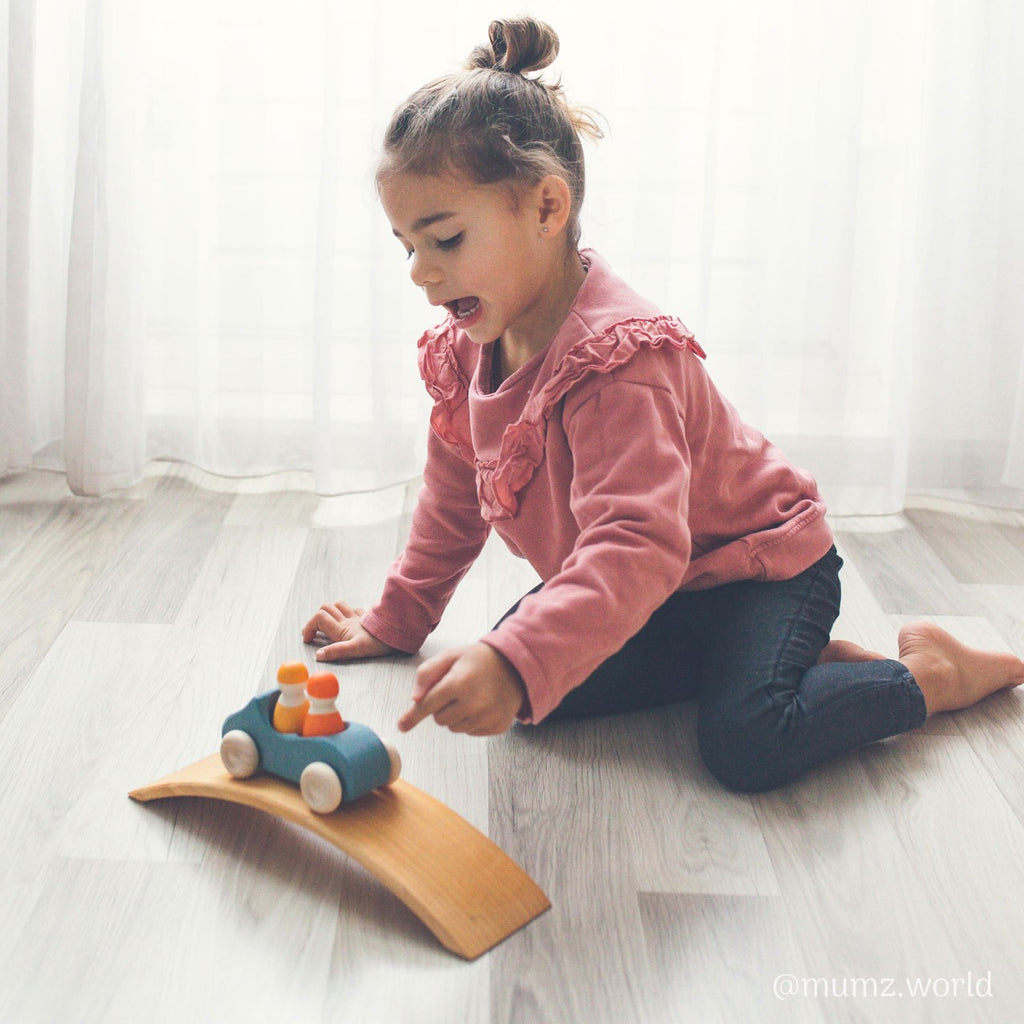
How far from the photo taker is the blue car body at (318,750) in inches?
36.2

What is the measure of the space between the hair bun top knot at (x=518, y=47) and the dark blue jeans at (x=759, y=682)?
0.50 meters

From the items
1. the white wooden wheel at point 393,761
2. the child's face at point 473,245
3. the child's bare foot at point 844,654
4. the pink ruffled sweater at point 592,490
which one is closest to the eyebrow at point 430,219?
the child's face at point 473,245

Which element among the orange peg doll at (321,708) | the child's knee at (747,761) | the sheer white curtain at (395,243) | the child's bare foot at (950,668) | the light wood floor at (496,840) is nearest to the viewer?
the light wood floor at (496,840)

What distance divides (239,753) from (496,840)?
0.70 ft

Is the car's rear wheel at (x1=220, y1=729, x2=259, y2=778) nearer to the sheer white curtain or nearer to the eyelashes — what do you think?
the eyelashes

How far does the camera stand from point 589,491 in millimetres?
969

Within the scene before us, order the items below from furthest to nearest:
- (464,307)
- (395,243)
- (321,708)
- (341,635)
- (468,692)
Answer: (395,243) < (341,635) < (464,307) < (321,708) < (468,692)

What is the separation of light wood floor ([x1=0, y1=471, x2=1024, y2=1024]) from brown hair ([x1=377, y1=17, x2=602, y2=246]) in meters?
0.51

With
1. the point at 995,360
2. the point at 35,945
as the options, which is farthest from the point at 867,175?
the point at 35,945

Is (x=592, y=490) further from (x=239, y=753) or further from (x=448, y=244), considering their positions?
(x=239, y=753)

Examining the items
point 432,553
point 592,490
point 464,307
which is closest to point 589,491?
point 592,490

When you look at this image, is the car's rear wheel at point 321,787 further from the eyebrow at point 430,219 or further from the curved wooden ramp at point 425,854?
the eyebrow at point 430,219

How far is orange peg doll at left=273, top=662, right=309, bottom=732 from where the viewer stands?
3.13 ft

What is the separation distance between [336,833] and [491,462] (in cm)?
35
